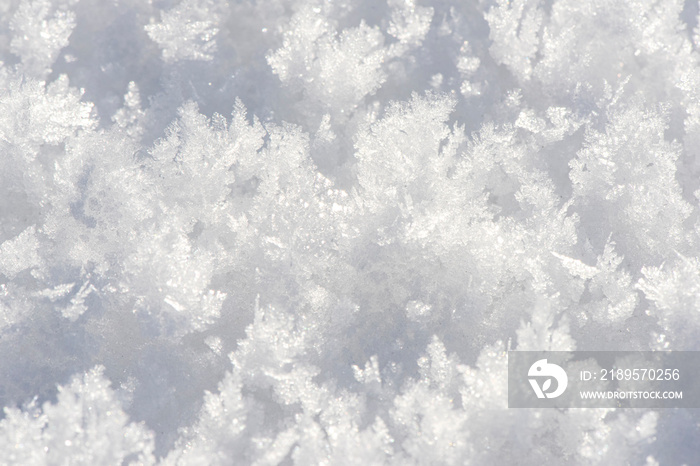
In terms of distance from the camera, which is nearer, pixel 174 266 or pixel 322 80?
pixel 174 266

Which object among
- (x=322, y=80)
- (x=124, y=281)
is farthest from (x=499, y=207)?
(x=124, y=281)

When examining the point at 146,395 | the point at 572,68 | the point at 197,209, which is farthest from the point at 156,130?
the point at 572,68

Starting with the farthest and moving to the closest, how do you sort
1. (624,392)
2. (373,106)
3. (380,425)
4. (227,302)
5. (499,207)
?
(373,106) → (499,207) → (227,302) → (624,392) → (380,425)

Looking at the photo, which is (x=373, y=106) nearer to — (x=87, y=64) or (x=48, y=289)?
(x=87, y=64)

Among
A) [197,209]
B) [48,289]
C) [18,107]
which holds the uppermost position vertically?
[18,107]

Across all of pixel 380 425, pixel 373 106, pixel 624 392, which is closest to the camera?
pixel 380 425

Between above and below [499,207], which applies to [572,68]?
above
